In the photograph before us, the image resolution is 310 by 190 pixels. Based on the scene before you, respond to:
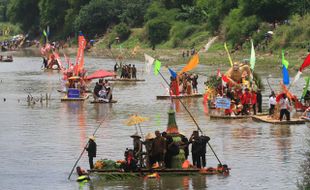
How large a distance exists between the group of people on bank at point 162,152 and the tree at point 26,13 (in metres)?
145

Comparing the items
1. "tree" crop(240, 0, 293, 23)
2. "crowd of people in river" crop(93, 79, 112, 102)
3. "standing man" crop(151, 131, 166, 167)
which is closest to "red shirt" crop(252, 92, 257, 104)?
"crowd of people in river" crop(93, 79, 112, 102)

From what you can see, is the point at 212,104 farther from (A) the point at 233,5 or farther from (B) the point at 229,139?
(A) the point at 233,5

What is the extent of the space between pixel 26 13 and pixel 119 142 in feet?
460

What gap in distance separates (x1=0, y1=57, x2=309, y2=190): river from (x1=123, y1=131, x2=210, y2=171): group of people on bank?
55 centimetres

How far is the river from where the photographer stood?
2945 cm

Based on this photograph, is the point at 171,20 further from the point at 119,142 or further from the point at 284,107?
the point at 119,142

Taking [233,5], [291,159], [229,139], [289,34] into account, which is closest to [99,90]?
[229,139]

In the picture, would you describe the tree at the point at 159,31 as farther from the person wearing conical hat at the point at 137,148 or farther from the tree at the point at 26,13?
the person wearing conical hat at the point at 137,148

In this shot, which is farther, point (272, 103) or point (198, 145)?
point (272, 103)

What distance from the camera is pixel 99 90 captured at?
53.7 m

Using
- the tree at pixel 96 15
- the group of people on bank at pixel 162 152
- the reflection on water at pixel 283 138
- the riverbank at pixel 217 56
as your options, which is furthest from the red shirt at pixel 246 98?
the tree at pixel 96 15

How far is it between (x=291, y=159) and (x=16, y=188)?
9031 millimetres

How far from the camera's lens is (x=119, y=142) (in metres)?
37.8

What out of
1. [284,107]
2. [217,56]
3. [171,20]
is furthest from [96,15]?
[284,107]
